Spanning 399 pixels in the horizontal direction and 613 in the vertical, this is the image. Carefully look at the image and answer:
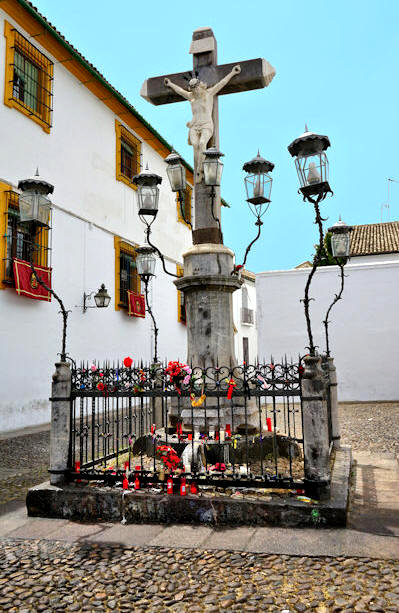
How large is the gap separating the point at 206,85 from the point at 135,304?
823 cm

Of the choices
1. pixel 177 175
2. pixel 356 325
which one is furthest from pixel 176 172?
pixel 356 325

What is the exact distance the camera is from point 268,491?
3885mm

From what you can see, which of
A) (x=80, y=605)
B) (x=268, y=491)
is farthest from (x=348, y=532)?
(x=80, y=605)

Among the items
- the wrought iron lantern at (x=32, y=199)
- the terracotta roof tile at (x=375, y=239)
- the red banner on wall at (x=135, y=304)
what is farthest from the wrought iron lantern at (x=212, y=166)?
the terracotta roof tile at (x=375, y=239)

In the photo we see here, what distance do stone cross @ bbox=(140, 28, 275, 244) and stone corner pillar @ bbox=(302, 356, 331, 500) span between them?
2.67m

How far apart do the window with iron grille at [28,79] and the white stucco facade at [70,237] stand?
167mm

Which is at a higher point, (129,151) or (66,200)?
(129,151)

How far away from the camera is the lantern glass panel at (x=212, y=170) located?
555cm

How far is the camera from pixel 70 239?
448 inches

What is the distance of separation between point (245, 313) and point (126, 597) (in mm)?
26689

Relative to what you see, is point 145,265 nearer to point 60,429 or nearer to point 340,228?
point 340,228

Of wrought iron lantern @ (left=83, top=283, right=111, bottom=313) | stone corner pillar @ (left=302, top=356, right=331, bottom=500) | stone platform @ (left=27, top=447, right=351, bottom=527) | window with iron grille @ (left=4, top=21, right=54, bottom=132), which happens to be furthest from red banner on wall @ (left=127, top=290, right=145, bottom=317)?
stone corner pillar @ (left=302, top=356, right=331, bottom=500)

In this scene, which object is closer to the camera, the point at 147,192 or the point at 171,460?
the point at 171,460

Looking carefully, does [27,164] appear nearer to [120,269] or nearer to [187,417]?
[120,269]
